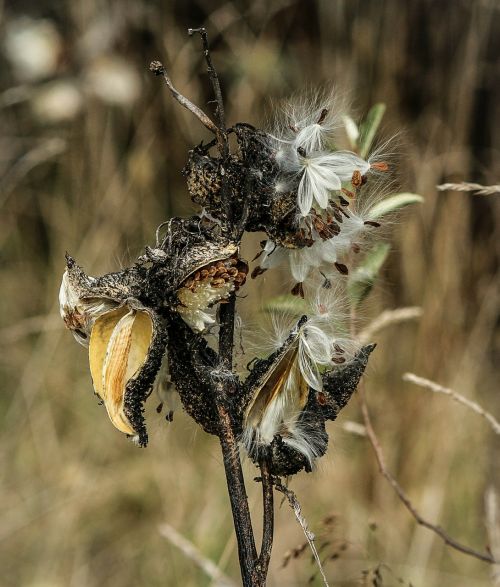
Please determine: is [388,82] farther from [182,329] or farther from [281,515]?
[182,329]

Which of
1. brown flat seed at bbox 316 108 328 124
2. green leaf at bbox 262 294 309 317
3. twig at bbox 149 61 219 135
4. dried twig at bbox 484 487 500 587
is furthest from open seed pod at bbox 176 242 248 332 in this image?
dried twig at bbox 484 487 500 587

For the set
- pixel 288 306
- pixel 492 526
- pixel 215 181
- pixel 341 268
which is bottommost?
pixel 492 526

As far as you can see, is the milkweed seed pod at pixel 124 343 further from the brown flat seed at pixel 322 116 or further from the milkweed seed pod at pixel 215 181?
the brown flat seed at pixel 322 116

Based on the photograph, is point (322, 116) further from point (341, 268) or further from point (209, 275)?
point (209, 275)

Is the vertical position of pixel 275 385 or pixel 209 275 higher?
pixel 209 275

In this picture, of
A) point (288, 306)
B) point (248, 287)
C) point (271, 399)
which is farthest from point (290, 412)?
point (248, 287)

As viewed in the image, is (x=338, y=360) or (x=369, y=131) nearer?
(x=338, y=360)

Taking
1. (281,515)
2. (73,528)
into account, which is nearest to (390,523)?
(281,515)

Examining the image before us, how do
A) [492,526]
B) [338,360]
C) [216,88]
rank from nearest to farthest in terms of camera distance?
[216,88]
[338,360]
[492,526]
